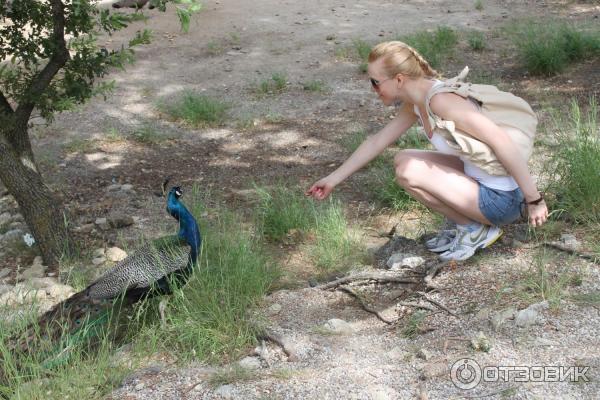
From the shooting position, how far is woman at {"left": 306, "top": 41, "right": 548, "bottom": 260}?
3.35m

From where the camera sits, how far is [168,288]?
3.66 meters

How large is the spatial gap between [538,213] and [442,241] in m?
0.69

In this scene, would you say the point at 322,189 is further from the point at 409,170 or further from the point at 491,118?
the point at 491,118

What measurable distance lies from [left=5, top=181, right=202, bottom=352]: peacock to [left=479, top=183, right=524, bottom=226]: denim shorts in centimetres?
141

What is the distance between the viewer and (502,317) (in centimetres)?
314

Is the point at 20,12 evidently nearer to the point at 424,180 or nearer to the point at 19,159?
the point at 19,159

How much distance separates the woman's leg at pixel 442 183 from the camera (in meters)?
3.55

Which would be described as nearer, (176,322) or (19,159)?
(176,322)

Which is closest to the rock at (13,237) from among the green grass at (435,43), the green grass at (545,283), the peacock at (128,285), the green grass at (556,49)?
the peacock at (128,285)

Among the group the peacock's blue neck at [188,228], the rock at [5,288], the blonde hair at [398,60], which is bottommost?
the rock at [5,288]

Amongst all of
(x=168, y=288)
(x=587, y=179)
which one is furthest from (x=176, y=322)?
(x=587, y=179)

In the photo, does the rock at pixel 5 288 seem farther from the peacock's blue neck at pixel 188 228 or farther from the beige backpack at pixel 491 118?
the beige backpack at pixel 491 118

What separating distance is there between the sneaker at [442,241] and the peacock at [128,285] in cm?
121

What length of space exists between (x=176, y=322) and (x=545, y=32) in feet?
20.1
